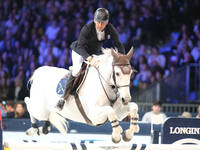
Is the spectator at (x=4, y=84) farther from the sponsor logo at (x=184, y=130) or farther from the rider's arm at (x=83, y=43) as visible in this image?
the sponsor logo at (x=184, y=130)

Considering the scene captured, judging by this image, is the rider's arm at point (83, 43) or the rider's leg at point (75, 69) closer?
the rider's arm at point (83, 43)

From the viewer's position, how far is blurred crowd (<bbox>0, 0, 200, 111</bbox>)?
34.3ft

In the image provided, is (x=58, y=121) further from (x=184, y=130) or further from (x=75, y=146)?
(x=75, y=146)

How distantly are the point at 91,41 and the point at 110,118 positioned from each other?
1.07m

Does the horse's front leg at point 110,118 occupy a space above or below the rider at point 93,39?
below

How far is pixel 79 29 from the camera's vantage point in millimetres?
12031

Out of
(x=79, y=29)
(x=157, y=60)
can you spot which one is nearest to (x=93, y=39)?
(x=157, y=60)

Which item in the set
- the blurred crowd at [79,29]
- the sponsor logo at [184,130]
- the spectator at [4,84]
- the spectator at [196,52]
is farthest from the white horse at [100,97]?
the spectator at [196,52]

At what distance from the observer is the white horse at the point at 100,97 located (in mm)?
4875

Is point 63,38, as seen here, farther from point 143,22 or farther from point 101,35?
point 101,35

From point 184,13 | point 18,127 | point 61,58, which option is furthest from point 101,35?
point 184,13

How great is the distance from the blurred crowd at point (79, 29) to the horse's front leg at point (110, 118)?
4.95 m

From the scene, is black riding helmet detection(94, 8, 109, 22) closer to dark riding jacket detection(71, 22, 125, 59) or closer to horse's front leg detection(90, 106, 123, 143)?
dark riding jacket detection(71, 22, 125, 59)

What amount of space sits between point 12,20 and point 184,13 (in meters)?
5.23
